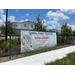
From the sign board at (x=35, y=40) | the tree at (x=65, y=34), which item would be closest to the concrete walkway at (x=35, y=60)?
the sign board at (x=35, y=40)

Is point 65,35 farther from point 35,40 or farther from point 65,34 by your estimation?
point 35,40

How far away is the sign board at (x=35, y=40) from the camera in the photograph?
6.34m

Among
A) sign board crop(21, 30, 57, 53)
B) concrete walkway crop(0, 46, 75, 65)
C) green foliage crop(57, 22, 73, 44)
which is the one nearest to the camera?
concrete walkway crop(0, 46, 75, 65)

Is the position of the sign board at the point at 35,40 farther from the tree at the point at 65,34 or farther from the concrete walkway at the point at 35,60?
the tree at the point at 65,34

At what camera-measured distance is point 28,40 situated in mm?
6684

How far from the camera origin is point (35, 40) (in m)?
7.38

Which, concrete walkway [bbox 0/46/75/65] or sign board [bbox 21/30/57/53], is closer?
concrete walkway [bbox 0/46/75/65]

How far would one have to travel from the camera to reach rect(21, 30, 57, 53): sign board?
634cm

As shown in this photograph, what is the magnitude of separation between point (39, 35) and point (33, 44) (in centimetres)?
124

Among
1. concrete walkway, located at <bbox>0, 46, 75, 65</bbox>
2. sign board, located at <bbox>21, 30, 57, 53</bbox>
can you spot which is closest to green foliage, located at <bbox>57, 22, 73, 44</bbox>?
sign board, located at <bbox>21, 30, 57, 53</bbox>

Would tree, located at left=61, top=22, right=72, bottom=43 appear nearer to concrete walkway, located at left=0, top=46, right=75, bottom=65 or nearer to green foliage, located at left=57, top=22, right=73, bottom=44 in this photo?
green foliage, located at left=57, top=22, right=73, bottom=44

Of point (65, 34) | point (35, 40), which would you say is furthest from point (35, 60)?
point (65, 34)
